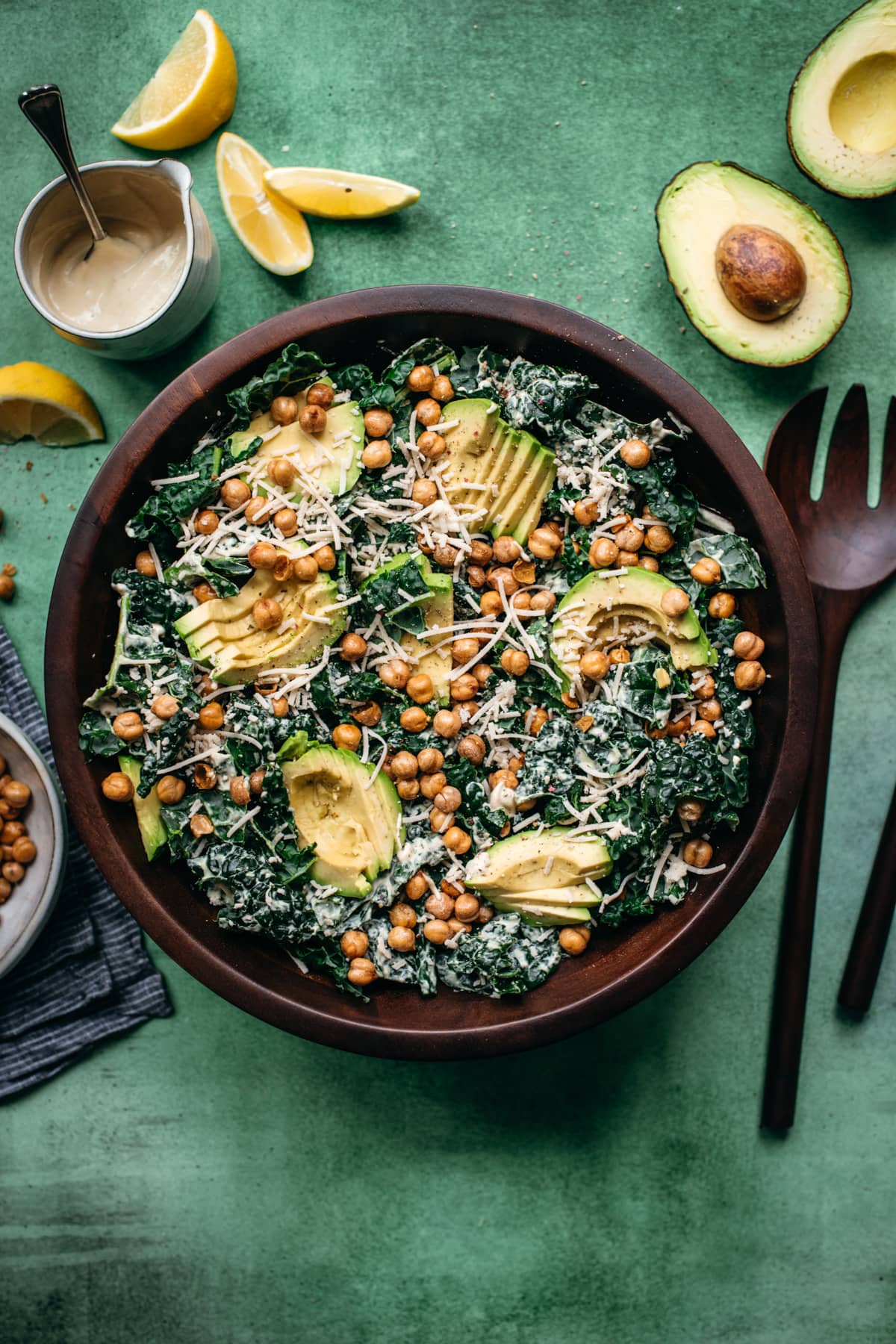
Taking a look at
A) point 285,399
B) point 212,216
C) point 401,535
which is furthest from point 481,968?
point 212,216

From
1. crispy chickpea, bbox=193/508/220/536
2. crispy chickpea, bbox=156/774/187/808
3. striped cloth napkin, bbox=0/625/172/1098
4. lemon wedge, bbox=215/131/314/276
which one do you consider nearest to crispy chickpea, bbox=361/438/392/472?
crispy chickpea, bbox=193/508/220/536

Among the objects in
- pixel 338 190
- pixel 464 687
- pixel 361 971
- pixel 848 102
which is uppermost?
pixel 848 102

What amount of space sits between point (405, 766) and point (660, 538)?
0.99m

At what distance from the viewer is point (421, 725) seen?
2938mm

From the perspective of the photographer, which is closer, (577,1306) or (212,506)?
(212,506)

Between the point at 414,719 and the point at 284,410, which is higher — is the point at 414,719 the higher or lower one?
the lower one

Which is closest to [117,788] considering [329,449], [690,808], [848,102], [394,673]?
[394,673]

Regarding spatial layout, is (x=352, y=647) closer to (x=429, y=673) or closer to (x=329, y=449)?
(x=429, y=673)

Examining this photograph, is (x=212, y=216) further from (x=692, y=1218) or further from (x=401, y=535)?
(x=692, y=1218)

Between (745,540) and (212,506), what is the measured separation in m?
A: 1.54

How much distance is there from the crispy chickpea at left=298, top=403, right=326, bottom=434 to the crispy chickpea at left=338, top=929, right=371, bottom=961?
144 centimetres

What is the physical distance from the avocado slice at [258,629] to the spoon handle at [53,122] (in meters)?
1.43

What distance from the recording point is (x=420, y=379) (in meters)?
2.93

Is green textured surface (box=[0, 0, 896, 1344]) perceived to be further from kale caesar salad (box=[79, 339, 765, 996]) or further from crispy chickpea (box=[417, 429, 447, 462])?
crispy chickpea (box=[417, 429, 447, 462])
